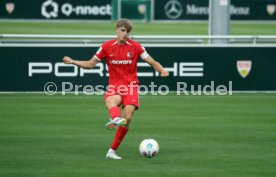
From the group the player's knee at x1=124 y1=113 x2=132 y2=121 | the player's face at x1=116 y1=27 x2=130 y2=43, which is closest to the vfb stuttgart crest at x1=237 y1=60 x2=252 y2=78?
the player's face at x1=116 y1=27 x2=130 y2=43

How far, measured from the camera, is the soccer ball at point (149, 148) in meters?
13.1

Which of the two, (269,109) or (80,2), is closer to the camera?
(269,109)

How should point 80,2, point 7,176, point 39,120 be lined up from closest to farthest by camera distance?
point 7,176, point 39,120, point 80,2

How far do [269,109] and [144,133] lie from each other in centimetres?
460

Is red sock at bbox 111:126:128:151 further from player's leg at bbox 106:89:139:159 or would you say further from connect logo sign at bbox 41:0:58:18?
connect logo sign at bbox 41:0:58:18

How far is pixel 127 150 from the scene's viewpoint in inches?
555

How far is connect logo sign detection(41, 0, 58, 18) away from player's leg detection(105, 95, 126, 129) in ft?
108

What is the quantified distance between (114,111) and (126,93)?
1.78ft

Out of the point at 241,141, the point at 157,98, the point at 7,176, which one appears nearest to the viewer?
the point at 7,176

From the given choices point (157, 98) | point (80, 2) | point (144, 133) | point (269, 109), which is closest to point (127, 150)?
point (144, 133)

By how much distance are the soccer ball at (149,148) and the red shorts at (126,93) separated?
659 mm

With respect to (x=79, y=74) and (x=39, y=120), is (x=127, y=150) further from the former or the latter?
(x=79, y=74)

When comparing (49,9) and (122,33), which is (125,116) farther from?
(49,9)

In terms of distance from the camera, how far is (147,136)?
1561 cm
